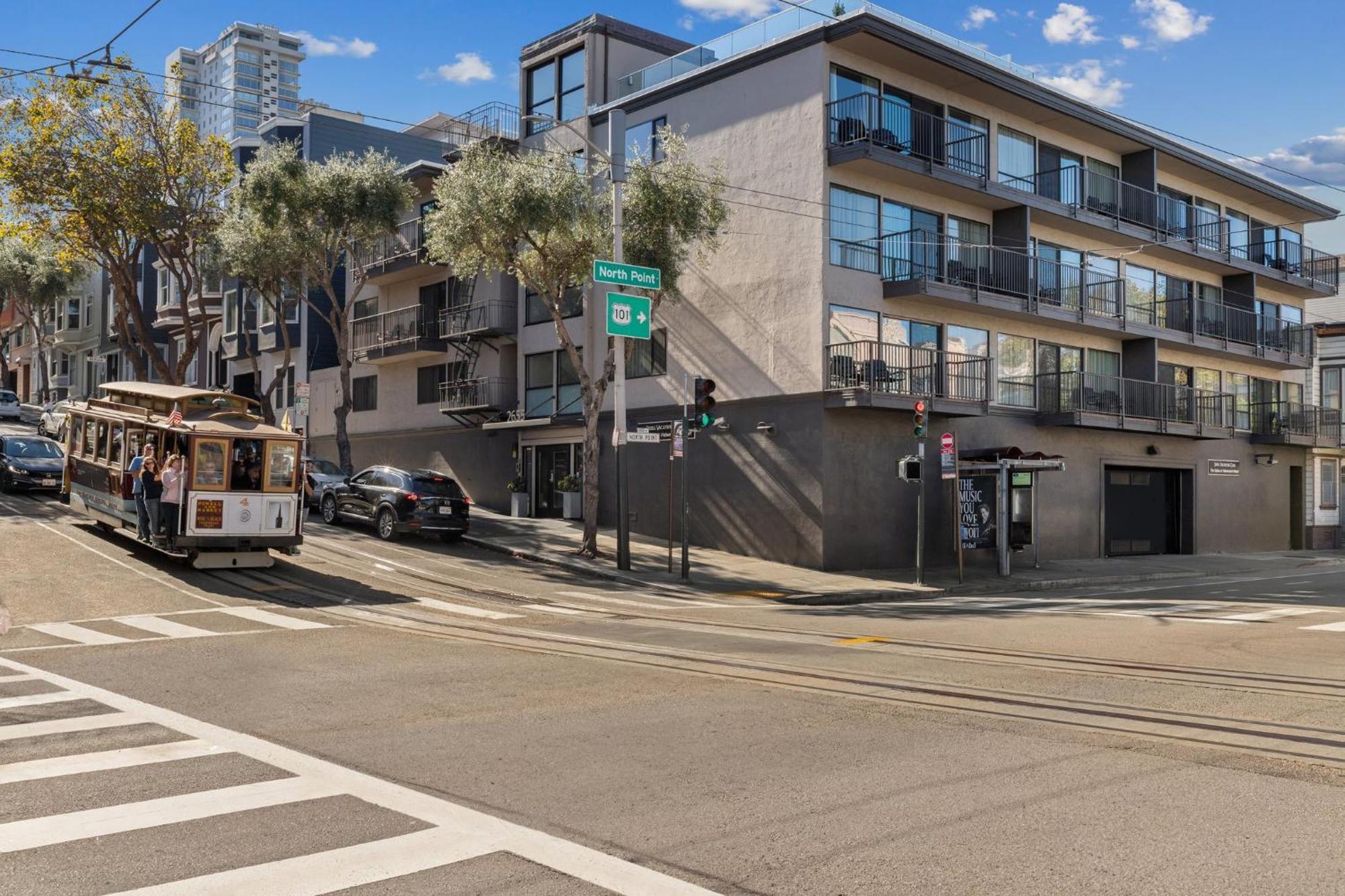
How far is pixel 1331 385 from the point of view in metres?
44.8

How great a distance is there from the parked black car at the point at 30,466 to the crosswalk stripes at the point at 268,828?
938 inches

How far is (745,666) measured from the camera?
11.3m

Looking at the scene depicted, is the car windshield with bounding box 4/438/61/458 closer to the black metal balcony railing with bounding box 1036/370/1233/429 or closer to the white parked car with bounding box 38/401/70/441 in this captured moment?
the white parked car with bounding box 38/401/70/441

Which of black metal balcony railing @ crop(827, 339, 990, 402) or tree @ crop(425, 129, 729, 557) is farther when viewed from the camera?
black metal balcony railing @ crop(827, 339, 990, 402)

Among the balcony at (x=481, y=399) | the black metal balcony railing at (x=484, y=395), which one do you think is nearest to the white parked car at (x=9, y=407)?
the balcony at (x=481, y=399)

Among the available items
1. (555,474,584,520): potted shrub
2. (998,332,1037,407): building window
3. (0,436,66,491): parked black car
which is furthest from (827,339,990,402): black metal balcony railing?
(0,436,66,491): parked black car

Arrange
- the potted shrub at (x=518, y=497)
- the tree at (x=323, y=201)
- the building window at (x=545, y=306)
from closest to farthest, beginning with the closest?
the tree at (x=323, y=201)
the building window at (x=545, y=306)
the potted shrub at (x=518, y=497)

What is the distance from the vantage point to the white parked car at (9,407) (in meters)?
50.8

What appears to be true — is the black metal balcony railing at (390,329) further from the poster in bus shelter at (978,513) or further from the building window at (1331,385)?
the building window at (1331,385)

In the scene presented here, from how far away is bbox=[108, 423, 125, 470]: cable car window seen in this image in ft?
68.7

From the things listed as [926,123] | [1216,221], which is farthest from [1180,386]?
[926,123]

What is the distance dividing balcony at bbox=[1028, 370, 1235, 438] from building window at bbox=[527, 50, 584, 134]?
47.9 ft

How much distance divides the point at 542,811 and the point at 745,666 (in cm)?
529

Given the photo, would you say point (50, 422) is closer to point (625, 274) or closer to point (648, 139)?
point (648, 139)
